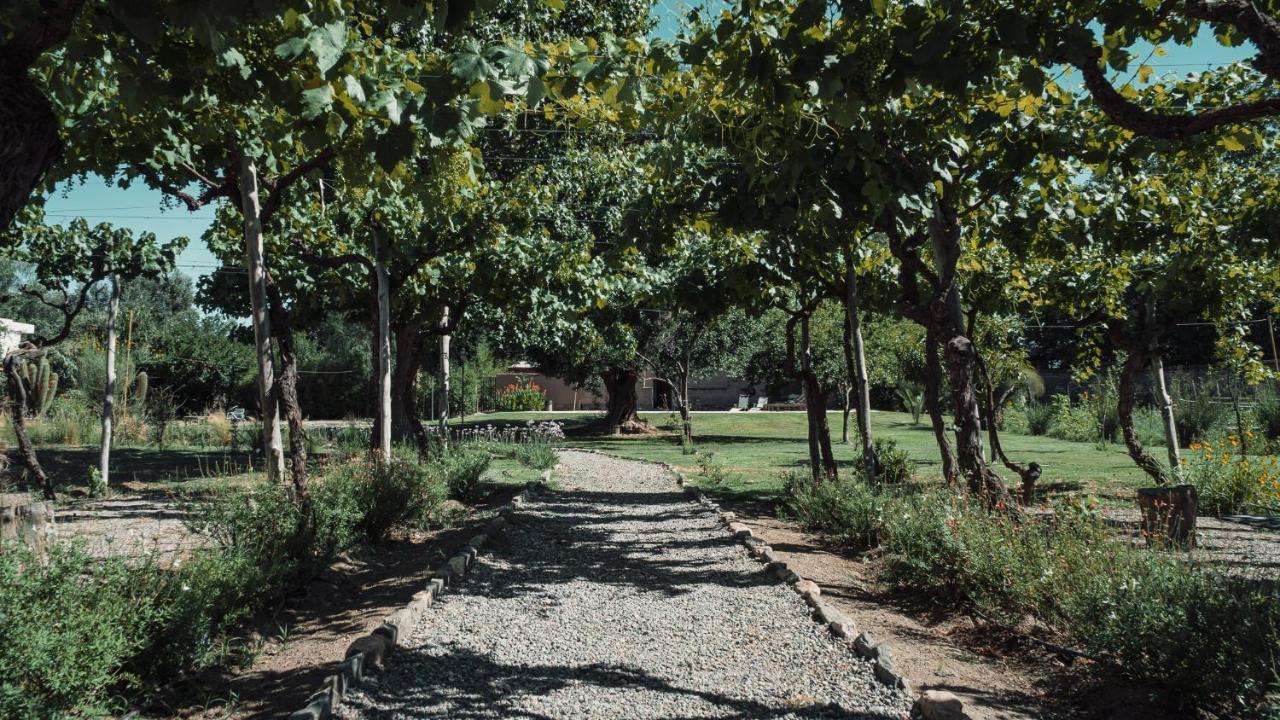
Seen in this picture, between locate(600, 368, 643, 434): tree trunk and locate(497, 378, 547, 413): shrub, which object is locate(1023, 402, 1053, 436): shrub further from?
locate(497, 378, 547, 413): shrub

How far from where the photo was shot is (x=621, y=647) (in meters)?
4.52

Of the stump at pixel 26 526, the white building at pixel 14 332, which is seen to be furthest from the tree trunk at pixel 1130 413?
the white building at pixel 14 332

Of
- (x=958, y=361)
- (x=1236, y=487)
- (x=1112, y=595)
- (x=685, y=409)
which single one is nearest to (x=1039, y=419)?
(x=685, y=409)

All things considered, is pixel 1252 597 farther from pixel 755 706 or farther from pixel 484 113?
pixel 484 113

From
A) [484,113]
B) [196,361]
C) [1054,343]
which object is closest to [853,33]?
[484,113]

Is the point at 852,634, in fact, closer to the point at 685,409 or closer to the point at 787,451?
the point at 787,451

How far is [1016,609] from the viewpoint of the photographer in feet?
15.1

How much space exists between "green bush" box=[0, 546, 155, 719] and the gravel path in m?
0.98

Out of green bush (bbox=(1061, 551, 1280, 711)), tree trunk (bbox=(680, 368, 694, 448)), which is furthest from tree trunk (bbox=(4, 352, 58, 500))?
Answer: tree trunk (bbox=(680, 368, 694, 448))

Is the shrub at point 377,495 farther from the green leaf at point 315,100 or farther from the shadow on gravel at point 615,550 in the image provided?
the green leaf at point 315,100

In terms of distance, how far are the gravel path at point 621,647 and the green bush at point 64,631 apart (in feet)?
3.22

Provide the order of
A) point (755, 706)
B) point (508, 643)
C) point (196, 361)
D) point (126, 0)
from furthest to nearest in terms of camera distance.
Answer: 1. point (196, 361)
2. point (508, 643)
3. point (755, 706)
4. point (126, 0)

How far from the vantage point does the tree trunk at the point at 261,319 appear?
617cm

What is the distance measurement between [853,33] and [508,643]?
4.28 meters
